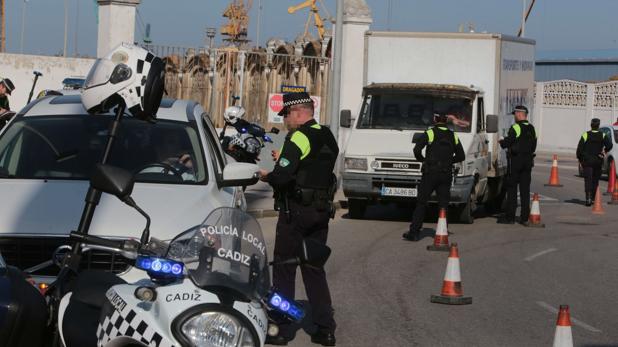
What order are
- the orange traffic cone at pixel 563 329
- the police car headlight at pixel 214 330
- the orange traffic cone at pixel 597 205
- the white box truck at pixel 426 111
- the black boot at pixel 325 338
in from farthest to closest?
the orange traffic cone at pixel 597 205, the white box truck at pixel 426 111, the black boot at pixel 325 338, the orange traffic cone at pixel 563 329, the police car headlight at pixel 214 330

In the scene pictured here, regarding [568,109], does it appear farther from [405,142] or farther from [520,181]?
[405,142]

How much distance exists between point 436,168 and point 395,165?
7.51 ft

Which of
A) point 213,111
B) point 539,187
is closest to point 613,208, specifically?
point 539,187

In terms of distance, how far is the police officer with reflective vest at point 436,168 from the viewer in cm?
1634

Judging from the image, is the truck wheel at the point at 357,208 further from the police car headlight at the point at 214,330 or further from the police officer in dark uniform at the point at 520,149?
the police car headlight at the point at 214,330

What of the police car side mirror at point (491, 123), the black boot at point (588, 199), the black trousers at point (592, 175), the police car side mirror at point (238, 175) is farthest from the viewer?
the black boot at point (588, 199)

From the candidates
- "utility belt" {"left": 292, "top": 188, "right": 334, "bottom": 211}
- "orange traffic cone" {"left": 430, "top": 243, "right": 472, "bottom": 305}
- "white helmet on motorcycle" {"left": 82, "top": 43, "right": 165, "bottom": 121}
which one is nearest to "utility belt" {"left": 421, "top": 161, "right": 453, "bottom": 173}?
"orange traffic cone" {"left": 430, "top": 243, "right": 472, "bottom": 305}

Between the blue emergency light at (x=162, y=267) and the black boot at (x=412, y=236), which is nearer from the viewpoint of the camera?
the blue emergency light at (x=162, y=267)

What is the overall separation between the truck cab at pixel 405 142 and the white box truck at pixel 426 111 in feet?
0.05

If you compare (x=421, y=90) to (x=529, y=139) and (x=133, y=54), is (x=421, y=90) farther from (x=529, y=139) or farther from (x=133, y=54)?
(x=133, y=54)

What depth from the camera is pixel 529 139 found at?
1883cm

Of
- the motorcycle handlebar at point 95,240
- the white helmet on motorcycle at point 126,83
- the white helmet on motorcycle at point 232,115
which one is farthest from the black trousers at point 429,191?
the motorcycle handlebar at point 95,240

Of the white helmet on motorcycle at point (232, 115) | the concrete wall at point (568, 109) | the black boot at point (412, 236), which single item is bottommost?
the black boot at point (412, 236)

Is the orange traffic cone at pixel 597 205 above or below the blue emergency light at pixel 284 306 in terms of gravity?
below
